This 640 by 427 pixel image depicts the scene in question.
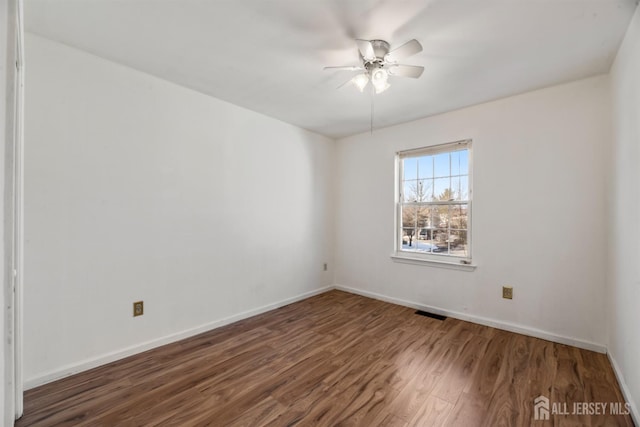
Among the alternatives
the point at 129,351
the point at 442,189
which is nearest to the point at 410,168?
the point at 442,189

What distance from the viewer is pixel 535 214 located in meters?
2.77

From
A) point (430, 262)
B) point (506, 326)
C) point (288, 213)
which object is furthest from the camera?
point (288, 213)

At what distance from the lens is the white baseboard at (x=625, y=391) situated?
1626 mm

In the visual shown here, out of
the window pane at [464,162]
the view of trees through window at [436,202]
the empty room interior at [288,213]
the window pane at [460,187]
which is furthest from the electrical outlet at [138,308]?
the window pane at [464,162]

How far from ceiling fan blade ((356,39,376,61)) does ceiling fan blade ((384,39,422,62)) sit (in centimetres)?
15

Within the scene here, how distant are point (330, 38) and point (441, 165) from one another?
86.8 inches

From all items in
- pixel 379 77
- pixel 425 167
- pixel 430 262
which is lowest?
pixel 430 262

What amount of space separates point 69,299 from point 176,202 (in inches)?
42.5

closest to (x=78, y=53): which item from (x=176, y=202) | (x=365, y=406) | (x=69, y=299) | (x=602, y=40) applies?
(x=176, y=202)

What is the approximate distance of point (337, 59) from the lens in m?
2.24

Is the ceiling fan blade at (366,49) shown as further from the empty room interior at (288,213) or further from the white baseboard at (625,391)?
the white baseboard at (625,391)

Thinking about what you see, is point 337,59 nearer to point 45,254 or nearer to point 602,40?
point 602,40

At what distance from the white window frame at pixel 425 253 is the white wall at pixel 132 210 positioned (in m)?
1.65

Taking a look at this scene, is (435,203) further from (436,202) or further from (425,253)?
(425,253)
